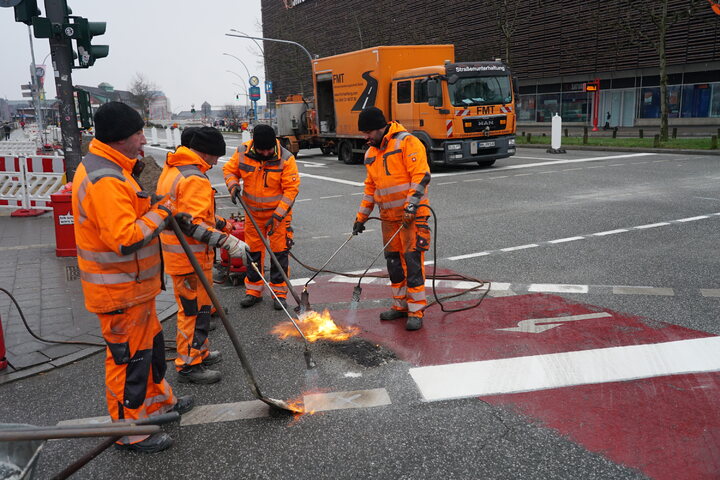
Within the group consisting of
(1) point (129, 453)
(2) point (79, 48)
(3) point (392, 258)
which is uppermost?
(2) point (79, 48)

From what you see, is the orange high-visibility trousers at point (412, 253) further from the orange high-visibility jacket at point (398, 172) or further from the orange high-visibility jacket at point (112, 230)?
the orange high-visibility jacket at point (112, 230)

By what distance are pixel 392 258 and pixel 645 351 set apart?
2.24 m

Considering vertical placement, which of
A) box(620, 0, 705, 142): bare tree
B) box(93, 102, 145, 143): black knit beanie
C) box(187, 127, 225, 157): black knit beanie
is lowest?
box(187, 127, 225, 157): black knit beanie

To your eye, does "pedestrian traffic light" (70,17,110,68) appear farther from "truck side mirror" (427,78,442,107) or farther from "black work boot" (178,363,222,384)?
"truck side mirror" (427,78,442,107)

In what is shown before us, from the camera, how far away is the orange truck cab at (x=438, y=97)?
650 inches

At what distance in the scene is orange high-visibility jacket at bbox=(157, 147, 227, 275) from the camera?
4.17 meters

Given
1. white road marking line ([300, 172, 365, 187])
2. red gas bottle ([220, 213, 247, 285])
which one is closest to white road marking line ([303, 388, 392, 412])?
red gas bottle ([220, 213, 247, 285])

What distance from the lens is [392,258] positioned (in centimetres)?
550

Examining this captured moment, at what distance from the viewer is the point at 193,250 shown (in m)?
4.28

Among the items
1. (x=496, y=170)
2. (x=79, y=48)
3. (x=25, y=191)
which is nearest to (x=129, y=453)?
(x=79, y=48)

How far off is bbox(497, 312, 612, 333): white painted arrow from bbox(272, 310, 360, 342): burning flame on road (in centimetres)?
139

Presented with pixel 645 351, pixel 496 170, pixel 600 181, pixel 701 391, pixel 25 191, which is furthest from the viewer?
pixel 496 170

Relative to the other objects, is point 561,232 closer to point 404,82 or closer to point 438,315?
point 438,315

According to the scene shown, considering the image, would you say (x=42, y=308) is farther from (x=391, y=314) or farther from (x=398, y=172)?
(x=398, y=172)
